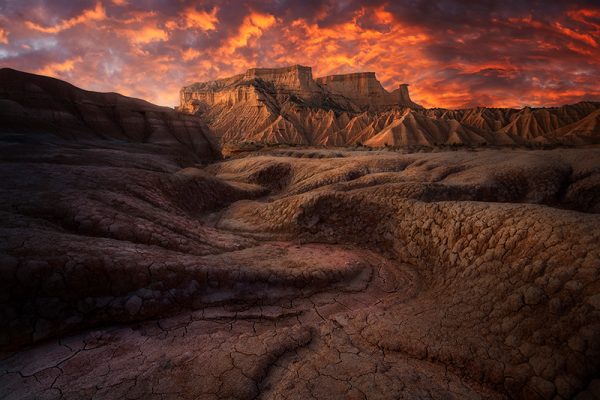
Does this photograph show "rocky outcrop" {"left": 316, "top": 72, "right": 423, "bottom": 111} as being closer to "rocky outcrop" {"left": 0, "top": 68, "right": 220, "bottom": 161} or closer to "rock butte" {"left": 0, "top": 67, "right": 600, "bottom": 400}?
"rocky outcrop" {"left": 0, "top": 68, "right": 220, "bottom": 161}

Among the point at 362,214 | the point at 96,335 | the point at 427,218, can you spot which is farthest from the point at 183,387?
the point at 362,214

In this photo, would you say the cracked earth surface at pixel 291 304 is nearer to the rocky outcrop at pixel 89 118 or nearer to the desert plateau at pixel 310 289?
the desert plateau at pixel 310 289

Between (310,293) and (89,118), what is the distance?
20042 mm

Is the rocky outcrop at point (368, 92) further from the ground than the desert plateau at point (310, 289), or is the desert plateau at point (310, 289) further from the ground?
the rocky outcrop at point (368, 92)

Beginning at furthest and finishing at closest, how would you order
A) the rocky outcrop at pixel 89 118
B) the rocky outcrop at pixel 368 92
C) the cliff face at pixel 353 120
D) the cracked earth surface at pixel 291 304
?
the rocky outcrop at pixel 368 92 < the cliff face at pixel 353 120 < the rocky outcrop at pixel 89 118 < the cracked earth surface at pixel 291 304

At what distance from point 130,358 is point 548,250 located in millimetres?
4135

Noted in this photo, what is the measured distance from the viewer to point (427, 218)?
16.5 ft

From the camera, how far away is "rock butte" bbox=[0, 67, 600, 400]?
228 centimetres

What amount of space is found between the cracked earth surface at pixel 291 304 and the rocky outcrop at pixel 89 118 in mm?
11565

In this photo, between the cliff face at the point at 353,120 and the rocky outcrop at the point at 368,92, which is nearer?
the cliff face at the point at 353,120

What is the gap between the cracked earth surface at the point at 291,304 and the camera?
7.40 feet

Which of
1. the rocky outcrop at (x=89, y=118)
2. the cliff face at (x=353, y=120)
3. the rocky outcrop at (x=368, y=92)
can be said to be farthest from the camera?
the rocky outcrop at (x=368, y=92)

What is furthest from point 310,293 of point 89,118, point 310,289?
point 89,118

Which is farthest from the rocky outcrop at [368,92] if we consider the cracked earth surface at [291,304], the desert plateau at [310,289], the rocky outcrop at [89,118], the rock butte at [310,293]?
the cracked earth surface at [291,304]
